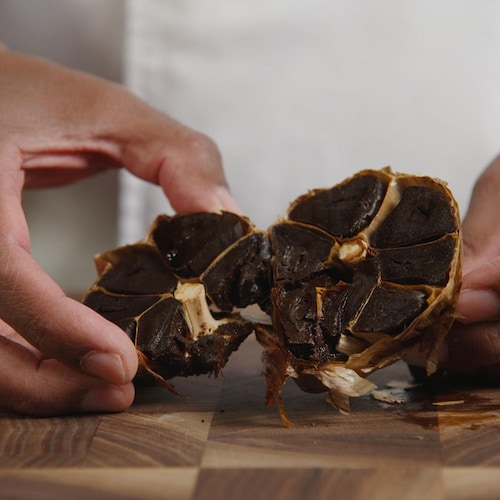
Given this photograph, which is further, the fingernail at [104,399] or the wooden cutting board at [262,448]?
the fingernail at [104,399]

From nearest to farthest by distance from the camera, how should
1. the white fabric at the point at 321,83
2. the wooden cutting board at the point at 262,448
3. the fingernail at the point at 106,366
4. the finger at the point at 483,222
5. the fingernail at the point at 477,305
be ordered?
the wooden cutting board at the point at 262,448 < the fingernail at the point at 106,366 < the fingernail at the point at 477,305 < the finger at the point at 483,222 < the white fabric at the point at 321,83

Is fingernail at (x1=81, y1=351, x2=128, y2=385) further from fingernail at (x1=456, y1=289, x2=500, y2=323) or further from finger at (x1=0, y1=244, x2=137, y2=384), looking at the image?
fingernail at (x1=456, y1=289, x2=500, y2=323)

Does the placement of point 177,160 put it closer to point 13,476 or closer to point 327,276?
point 327,276

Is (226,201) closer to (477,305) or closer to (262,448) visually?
(477,305)

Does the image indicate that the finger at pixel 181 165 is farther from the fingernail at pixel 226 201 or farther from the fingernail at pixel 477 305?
the fingernail at pixel 477 305

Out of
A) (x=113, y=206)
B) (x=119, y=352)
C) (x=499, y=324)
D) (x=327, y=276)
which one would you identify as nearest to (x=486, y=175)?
(x=499, y=324)

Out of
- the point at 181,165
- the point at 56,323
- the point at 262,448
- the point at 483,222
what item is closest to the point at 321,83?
the point at 181,165

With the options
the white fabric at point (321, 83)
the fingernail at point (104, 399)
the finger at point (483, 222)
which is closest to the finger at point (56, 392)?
the fingernail at point (104, 399)

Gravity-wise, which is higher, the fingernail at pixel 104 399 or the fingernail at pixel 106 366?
the fingernail at pixel 106 366
